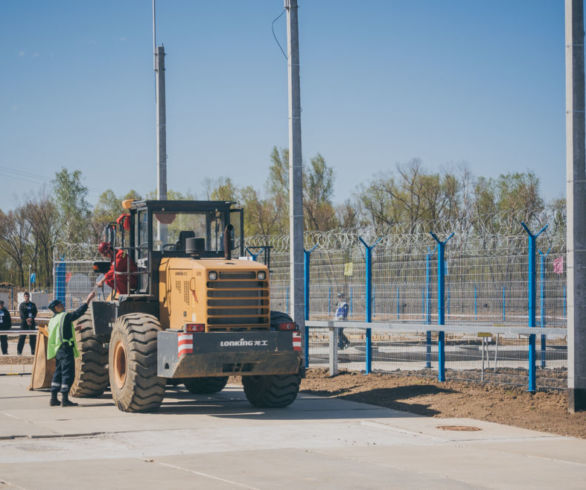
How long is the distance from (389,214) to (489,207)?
297 inches

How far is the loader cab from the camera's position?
14.9 m

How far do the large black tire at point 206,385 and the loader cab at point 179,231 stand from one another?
2.27 meters

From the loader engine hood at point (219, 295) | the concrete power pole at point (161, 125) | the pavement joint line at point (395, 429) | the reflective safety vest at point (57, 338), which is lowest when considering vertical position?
the pavement joint line at point (395, 429)

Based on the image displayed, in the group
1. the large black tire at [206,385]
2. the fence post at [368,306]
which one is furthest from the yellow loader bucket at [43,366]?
the fence post at [368,306]

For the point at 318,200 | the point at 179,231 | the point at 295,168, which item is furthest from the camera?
the point at 318,200

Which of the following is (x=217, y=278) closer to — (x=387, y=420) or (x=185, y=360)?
(x=185, y=360)

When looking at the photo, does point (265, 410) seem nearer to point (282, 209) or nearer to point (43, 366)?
point (43, 366)

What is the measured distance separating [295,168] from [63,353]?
5616 mm

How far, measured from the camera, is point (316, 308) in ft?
92.9

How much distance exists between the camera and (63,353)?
1469cm

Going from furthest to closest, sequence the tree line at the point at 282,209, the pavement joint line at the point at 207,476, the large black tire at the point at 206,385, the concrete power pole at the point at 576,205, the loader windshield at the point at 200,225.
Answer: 1. the tree line at the point at 282,209
2. the large black tire at the point at 206,385
3. the loader windshield at the point at 200,225
4. the concrete power pole at the point at 576,205
5. the pavement joint line at the point at 207,476

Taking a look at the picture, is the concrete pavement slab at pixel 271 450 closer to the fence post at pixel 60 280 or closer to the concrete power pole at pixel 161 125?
the concrete power pole at pixel 161 125

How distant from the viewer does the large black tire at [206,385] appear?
1653 cm

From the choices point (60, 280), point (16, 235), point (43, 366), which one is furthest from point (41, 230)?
point (43, 366)
